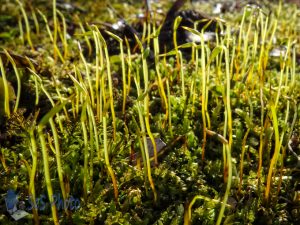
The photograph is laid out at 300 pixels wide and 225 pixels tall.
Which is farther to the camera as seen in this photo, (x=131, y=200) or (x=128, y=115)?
(x=128, y=115)

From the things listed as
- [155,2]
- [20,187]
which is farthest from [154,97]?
[155,2]

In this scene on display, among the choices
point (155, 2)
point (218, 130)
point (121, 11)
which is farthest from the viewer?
point (155, 2)

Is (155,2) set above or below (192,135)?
above

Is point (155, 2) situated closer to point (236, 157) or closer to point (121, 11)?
point (121, 11)

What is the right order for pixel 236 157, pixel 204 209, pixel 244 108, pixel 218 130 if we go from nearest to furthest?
pixel 204 209 < pixel 236 157 < pixel 218 130 < pixel 244 108

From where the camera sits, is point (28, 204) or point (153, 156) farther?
point (153, 156)

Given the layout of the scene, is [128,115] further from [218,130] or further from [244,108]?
[244,108]

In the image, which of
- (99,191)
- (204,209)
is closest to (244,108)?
(204,209)

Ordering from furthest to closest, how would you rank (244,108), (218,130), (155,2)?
(155,2) → (244,108) → (218,130)

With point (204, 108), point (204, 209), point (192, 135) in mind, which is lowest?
point (204, 209)
